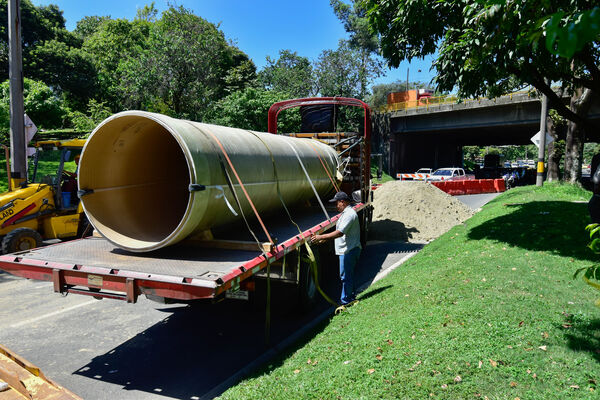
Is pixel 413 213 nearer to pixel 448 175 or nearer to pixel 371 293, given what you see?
pixel 371 293

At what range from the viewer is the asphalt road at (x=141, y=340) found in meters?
4.54

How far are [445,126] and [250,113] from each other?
59.1ft

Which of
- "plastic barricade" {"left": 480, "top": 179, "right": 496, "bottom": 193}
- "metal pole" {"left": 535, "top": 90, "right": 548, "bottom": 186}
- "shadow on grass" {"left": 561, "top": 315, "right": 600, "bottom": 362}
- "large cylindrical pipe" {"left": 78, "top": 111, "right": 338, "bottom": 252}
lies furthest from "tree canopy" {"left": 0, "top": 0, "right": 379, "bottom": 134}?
"shadow on grass" {"left": 561, "top": 315, "right": 600, "bottom": 362}

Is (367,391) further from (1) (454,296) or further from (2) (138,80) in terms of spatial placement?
(2) (138,80)

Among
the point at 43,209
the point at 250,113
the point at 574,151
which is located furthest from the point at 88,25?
the point at 574,151

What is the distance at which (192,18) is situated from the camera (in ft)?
112

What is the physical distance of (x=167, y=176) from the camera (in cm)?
696

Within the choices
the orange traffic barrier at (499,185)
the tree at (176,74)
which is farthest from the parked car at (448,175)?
the tree at (176,74)

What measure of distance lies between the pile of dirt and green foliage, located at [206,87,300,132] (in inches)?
487

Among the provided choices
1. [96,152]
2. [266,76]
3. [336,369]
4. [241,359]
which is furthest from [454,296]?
[266,76]

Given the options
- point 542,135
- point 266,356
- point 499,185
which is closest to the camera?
point 266,356

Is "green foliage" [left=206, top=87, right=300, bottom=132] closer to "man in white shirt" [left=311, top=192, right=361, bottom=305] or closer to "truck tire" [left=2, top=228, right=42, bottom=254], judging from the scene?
"truck tire" [left=2, top=228, right=42, bottom=254]

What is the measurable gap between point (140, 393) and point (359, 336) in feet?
8.06

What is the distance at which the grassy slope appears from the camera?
3.66 meters
